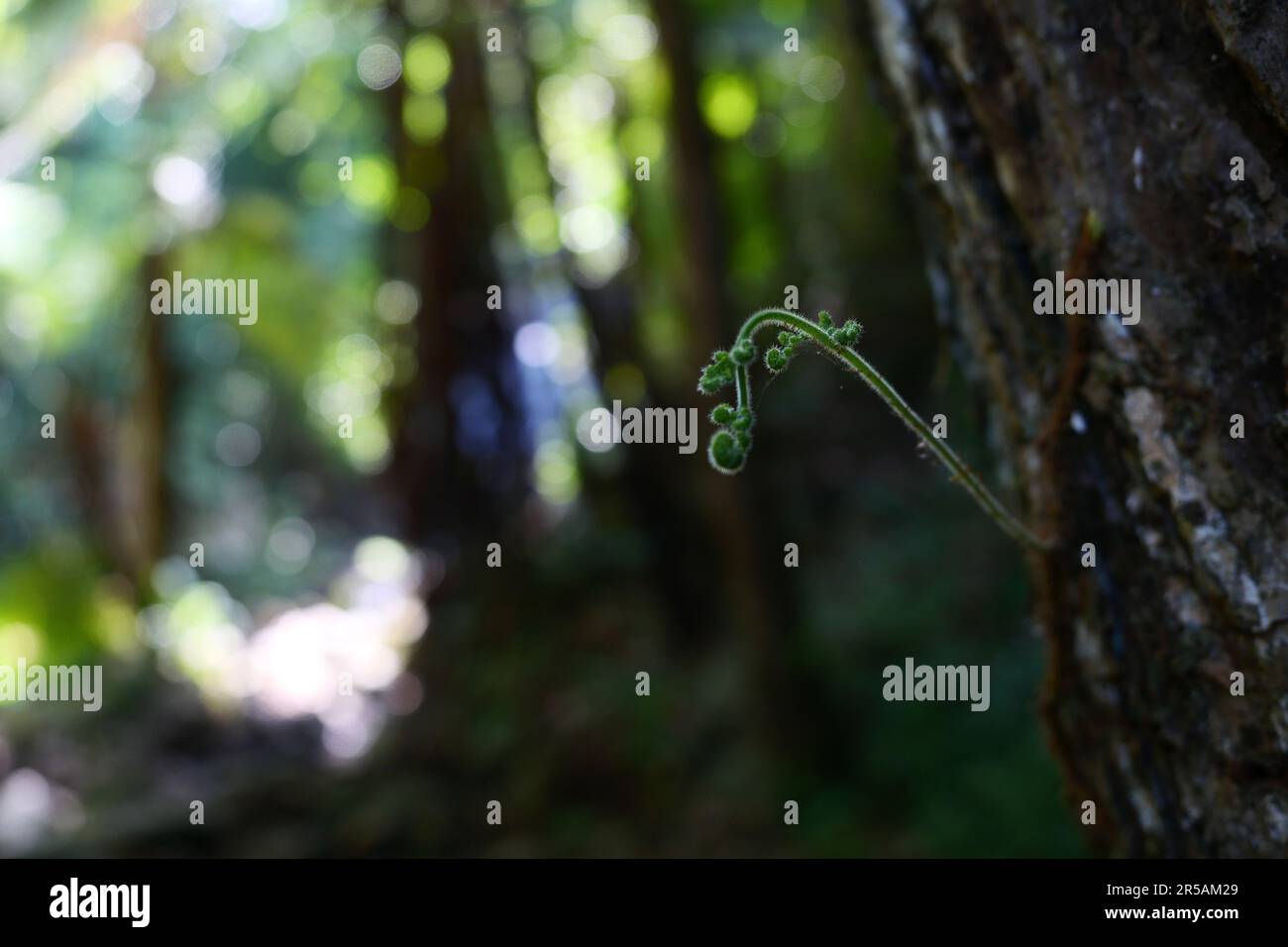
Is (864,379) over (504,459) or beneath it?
beneath

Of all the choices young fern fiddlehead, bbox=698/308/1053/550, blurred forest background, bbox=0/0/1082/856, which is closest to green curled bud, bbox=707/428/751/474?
young fern fiddlehead, bbox=698/308/1053/550

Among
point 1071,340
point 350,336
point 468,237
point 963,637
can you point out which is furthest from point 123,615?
point 1071,340

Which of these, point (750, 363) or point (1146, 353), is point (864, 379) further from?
point (1146, 353)

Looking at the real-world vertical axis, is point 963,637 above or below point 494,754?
above

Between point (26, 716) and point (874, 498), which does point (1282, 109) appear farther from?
point (26, 716)

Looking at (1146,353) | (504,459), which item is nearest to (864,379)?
(1146,353)

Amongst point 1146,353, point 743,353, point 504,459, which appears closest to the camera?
point 743,353

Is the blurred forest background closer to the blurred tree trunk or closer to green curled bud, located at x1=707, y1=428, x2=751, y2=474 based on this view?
the blurred tree trunk
